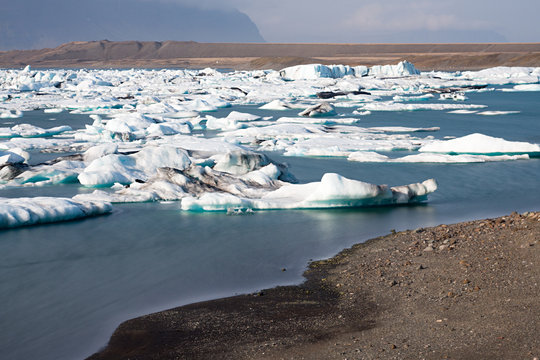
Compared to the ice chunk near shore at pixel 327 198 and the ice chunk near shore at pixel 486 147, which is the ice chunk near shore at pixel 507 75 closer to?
the ice chunk near shore at pixel 486 147

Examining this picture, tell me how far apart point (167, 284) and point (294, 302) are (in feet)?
4.52

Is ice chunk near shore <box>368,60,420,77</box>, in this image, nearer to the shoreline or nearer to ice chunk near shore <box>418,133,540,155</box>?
ice chunk near shore <box>418,133,540,155</box>

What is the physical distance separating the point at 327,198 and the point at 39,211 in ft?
12.2

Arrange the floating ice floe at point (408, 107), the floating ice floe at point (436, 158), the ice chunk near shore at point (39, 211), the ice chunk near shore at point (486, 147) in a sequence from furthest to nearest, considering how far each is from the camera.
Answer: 1. the floating ice floe at point (408, 107)
2. the ice chunk near shore at point (486, 147)
3. the floating ice floe at point (436, 158)
4. the ice chunk near shore at point (39, 211)

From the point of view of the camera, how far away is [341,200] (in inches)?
338

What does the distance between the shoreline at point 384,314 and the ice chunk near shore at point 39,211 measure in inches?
144

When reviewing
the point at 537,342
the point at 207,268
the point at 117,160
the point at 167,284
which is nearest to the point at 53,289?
the point at 167,284

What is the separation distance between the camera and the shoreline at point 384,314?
399 centimetres

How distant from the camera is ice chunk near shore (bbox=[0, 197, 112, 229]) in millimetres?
7934

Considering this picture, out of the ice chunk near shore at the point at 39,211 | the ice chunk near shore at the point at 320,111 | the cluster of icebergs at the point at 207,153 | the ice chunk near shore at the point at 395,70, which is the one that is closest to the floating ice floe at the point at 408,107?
the cluster of icebergs at the point at 207,153

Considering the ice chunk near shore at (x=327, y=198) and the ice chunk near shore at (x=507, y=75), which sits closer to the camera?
the ice chunk near shore at (x=327, y=198)

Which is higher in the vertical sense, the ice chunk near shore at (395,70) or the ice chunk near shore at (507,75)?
the ice chunk near shore at (395,70)

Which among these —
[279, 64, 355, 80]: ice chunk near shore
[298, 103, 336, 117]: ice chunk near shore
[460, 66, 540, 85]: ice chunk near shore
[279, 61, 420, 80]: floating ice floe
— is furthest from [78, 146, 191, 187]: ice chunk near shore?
[460, 66, 540, 85]: ice chunk near shore

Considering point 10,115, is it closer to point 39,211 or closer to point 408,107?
point 408,107
